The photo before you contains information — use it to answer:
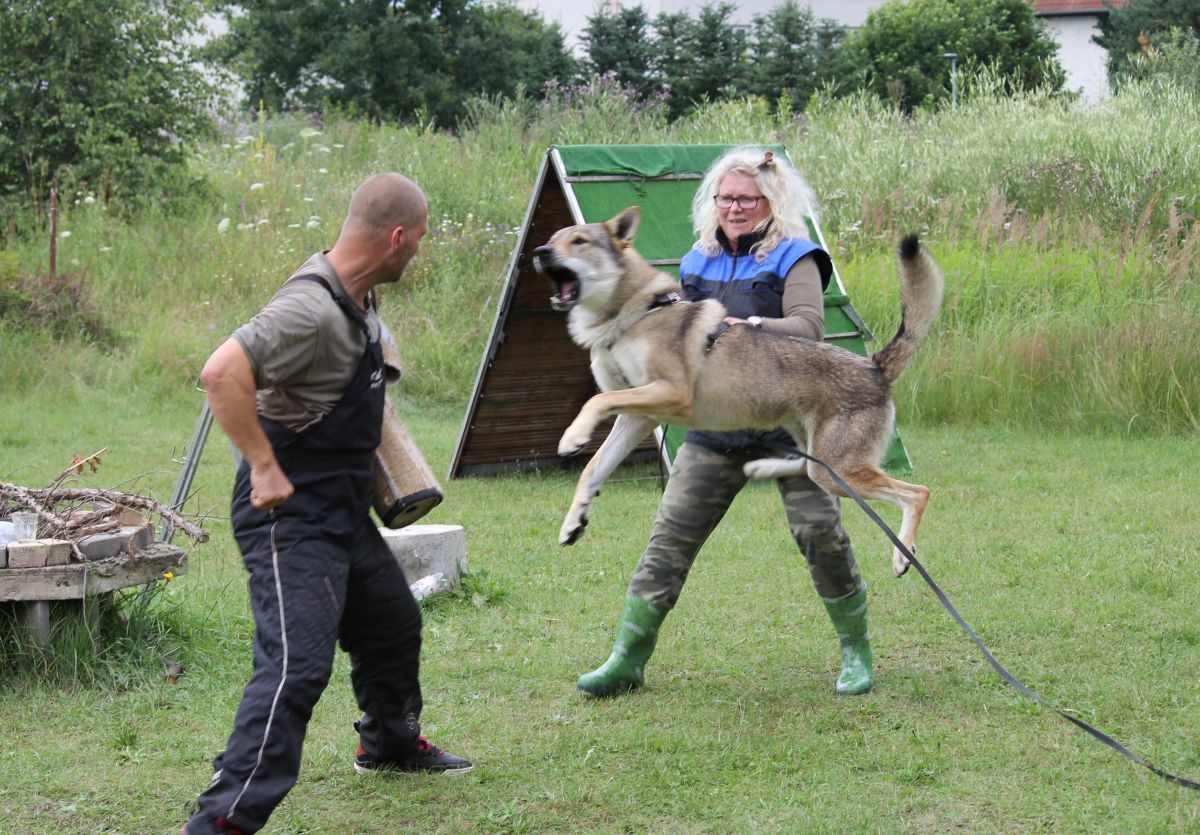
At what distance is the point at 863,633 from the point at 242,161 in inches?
580

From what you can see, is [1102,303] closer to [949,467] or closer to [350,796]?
[949,467]

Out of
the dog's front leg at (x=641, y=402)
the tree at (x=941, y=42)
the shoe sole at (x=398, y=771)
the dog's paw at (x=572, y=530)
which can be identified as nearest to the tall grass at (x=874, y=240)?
the dog's front leg at (x=641, y=402)

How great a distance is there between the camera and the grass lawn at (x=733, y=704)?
12.8 ft

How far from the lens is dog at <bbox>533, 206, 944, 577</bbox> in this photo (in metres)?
4.69

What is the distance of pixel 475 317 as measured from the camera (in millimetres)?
13523

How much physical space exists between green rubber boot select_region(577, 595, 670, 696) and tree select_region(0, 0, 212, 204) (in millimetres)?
12608

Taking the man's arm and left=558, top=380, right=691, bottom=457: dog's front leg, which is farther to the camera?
left=558, top=380, right=691, bottom=457: dog's front leg

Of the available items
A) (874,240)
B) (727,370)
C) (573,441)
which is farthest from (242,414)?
(874,240)

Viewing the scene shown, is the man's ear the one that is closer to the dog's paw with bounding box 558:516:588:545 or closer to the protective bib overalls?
the protective bib overalls

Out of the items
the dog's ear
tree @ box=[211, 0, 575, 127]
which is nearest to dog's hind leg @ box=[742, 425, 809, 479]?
the dog's ear

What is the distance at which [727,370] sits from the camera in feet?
15.4

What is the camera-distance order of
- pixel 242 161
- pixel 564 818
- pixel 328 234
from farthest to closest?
pixel 242 161 < pixel 328 234 < pixel 564 818

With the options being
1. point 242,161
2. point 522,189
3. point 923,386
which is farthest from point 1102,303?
point 242,161

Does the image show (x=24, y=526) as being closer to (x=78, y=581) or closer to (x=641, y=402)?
(x=78, y=581)
